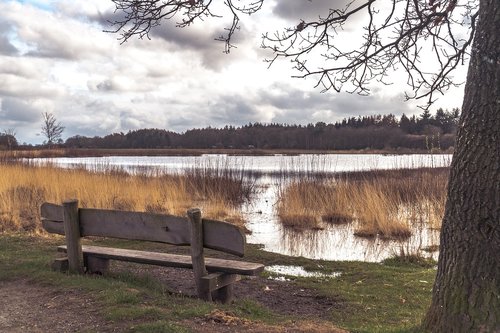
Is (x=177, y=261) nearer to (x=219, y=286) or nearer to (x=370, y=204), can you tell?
(x=219, y=286)

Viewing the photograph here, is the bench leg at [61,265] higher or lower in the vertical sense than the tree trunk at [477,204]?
lower

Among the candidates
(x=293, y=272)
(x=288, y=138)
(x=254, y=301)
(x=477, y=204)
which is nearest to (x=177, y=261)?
(x=254, y=301)

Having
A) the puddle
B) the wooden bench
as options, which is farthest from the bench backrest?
the puddle

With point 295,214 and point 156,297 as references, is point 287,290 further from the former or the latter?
point 295,214

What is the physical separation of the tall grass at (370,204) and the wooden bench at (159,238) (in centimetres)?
643

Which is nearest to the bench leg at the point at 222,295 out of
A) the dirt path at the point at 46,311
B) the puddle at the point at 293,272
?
the dirt path at the point at 46,311

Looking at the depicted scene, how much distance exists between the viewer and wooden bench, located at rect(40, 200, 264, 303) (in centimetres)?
443

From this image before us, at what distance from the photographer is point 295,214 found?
39.3 ft

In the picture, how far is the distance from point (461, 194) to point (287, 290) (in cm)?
299

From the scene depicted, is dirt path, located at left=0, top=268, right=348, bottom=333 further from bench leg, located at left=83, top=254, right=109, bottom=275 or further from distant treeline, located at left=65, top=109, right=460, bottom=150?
distant treeline, located at left=65, top=109, right=460, bottom=150

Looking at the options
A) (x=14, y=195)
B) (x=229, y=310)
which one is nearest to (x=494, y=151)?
(x=229, y=310)

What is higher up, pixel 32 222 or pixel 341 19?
pixel 341 19

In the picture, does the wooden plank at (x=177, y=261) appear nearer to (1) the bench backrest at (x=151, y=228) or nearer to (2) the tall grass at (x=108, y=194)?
(1) the bench backrest at (x=151, y=228)

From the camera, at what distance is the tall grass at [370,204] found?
10648 millimetres
